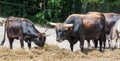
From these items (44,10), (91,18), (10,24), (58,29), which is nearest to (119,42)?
(91,18)

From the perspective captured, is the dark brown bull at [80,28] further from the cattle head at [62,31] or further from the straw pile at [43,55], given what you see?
the straw pile at [43,55]

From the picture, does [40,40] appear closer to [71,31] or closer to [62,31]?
[62,31]

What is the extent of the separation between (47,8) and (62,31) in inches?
640

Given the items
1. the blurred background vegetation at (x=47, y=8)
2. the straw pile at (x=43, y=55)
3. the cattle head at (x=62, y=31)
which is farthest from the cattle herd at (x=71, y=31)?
the blurred background vegetation at (x=47, y=8)

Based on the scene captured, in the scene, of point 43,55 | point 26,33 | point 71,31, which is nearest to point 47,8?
point 71,31

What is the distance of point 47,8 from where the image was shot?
34.7 m

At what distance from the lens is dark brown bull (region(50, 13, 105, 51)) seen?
18562 millimetres

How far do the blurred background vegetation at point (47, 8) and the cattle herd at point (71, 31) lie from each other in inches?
508

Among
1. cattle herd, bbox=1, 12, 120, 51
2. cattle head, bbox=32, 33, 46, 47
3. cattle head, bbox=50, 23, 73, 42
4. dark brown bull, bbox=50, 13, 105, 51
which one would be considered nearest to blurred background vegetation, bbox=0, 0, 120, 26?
cattle herd, bbox=1, 12, 120, 51

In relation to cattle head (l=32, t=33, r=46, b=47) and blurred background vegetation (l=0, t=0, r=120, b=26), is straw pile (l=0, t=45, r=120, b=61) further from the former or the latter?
blurred background vegetation (l=0, t=0, r=120, b=26)

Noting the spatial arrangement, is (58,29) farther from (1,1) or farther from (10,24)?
(1,1)

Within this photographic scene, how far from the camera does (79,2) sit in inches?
1389

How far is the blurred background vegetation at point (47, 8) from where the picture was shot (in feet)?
112

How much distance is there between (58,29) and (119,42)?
324cm
